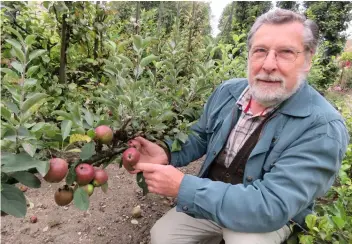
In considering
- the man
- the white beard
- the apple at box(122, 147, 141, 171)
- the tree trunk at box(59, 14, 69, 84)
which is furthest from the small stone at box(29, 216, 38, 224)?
the white beard

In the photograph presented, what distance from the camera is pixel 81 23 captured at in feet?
6.18

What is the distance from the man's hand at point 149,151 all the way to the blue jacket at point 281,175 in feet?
0.77

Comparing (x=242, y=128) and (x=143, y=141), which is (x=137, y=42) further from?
(x=242, y=128)

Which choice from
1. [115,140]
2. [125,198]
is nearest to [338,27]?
[125,198]

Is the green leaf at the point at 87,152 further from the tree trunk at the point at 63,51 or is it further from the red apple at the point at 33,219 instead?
the red apple at the point at 33,219

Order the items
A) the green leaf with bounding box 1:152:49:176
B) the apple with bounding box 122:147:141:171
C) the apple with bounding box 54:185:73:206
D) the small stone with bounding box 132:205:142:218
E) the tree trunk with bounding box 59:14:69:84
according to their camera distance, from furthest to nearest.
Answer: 1. the small stone with bounding box 132:205:142:218
2. the tree trunk with bounding box 59:14:69:84
3. the apple with bounding box 122:147:141:171
4. the apple with bounding box 54:185:73:206
5. the green leaf with bounding box 1:152:49:176

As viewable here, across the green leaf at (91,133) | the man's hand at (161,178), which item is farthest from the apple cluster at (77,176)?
the man's hand at (161,178)

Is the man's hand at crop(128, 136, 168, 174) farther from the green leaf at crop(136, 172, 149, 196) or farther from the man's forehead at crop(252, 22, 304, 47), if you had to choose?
the man's forehead at crop(252, 22, 304, 47)

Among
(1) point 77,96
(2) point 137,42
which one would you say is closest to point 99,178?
(2) point 137,42

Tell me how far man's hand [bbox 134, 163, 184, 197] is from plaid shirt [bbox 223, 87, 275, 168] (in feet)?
1.53

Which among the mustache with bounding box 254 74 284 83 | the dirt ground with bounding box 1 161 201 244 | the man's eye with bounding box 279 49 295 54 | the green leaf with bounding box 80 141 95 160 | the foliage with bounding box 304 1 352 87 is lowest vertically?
the dirt ground with bounding box 1 161 201 244

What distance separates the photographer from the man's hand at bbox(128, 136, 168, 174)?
1.42 m

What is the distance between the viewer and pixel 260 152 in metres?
1.55

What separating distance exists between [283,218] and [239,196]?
0.70 ft
